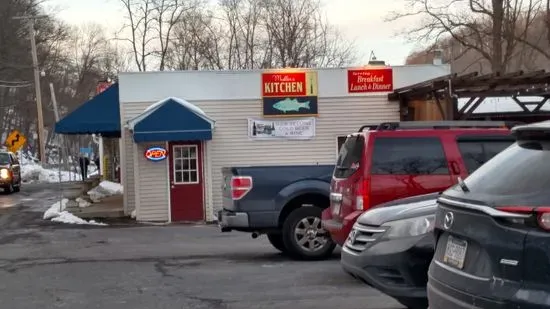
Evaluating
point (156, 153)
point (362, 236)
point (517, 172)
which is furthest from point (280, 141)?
point (517, 172)

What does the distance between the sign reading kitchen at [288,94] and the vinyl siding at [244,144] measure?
0.29m

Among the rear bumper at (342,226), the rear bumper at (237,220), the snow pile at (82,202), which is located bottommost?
the snow pile at (82,202)

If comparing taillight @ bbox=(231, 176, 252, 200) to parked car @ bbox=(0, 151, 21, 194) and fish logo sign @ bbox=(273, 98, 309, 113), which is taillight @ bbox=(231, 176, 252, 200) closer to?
fish logo sign @ bbox=(273, 98, 309, 113)

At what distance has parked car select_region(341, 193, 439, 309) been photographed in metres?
6.57

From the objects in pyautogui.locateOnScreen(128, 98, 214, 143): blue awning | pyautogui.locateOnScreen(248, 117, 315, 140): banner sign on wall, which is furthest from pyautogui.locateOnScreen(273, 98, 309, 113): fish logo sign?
pyautogui.locateOnScreen(128, 98, 214, 143): blue awning

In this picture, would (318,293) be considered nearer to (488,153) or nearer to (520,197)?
(488,153)

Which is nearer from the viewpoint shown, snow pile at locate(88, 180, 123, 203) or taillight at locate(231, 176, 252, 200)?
taillight at locate(231, 176, 252, 200)

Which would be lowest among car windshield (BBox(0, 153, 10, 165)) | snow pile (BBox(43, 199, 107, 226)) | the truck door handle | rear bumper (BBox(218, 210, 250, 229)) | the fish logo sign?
snow pile (BBox(43, 199, 107, 226))

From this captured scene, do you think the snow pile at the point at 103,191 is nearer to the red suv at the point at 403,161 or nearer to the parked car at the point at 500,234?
the red suv at the point at 403,161

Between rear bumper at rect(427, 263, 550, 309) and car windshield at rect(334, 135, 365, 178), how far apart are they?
4.32 meters

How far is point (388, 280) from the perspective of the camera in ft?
21.9

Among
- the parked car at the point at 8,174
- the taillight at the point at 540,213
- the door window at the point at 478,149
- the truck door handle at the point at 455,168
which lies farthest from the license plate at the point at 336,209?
the parked car at the point at 8,174

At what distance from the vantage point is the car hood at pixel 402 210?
6.83 meters

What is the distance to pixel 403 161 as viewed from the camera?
910 centimetres
